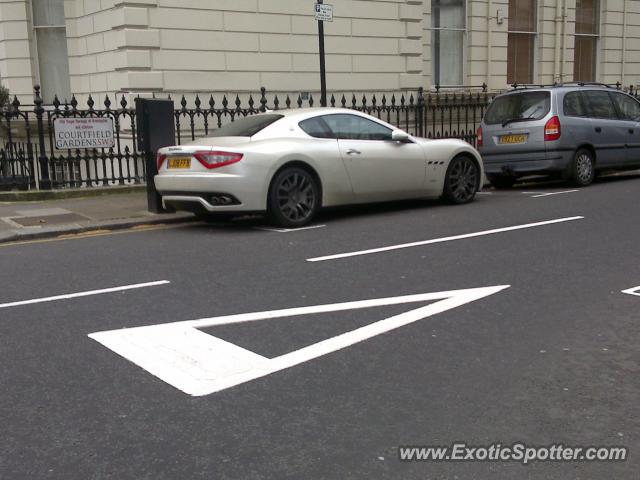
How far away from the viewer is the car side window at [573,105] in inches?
497

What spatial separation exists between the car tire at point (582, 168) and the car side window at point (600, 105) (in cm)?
78

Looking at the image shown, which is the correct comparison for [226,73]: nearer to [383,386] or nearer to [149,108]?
[149,108]

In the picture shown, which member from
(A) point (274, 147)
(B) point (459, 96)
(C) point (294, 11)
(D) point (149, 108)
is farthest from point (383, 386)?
(B) point (459, 96)

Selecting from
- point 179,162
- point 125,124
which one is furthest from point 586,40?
point 179,162

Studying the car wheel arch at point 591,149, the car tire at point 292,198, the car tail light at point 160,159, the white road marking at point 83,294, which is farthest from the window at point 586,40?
the white road marking at point 83,294

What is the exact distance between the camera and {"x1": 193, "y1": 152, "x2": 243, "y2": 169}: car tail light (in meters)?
8.63

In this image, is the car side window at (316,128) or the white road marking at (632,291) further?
the car side window at (316,128)

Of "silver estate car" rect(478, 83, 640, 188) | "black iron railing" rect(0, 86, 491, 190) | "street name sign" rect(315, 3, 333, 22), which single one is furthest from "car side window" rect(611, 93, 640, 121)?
"street name sign" rect(315, 3, 333, 22)

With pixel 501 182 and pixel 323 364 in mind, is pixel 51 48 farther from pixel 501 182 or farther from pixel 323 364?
pixel 323 364

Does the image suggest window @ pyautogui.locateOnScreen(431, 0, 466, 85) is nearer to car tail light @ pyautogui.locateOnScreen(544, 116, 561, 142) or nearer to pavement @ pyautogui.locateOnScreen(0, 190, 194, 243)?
car tail light @ pyautogui.locateOnScreen(544, 116, 561, 142)

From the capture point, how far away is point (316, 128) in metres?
9.50

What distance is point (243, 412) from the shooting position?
11.9 feet

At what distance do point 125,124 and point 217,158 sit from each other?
18.8 ft

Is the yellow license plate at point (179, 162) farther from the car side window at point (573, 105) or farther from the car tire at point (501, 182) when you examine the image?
the car side window at point (573, 105)
